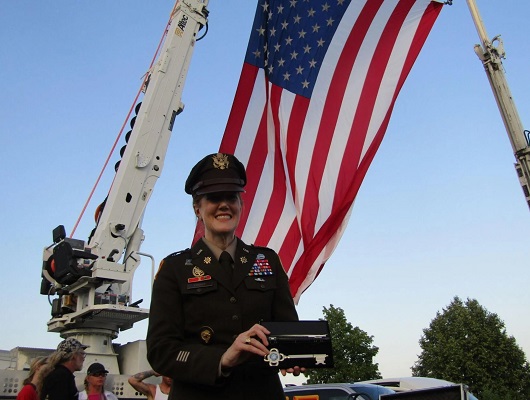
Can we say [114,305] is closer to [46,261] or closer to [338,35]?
[46,261]

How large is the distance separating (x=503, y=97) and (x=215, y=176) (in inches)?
236

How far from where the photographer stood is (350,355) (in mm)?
30391

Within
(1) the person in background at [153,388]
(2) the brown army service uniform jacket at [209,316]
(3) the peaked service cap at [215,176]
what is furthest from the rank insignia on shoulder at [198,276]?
(1) the person in background at [153,388]

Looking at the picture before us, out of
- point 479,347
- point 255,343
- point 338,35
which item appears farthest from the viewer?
point 479,347

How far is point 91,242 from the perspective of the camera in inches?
409

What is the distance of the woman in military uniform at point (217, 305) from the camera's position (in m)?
1.88

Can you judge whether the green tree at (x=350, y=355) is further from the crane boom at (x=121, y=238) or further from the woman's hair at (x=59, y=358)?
the woman's hair at (x=59, y=358)

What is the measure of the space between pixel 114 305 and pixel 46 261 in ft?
5.68

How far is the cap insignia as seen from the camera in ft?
7.56

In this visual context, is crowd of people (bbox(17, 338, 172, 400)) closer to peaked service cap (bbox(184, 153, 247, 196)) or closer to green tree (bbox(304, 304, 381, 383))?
peaked service cap (bbox(184, 153, 247, 196))

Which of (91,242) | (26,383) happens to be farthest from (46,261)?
(26,383)

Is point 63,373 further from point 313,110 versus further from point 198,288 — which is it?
point 313,110

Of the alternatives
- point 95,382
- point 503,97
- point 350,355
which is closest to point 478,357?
point 350,355

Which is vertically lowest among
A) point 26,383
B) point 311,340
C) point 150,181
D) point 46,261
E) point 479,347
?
point 311,340
